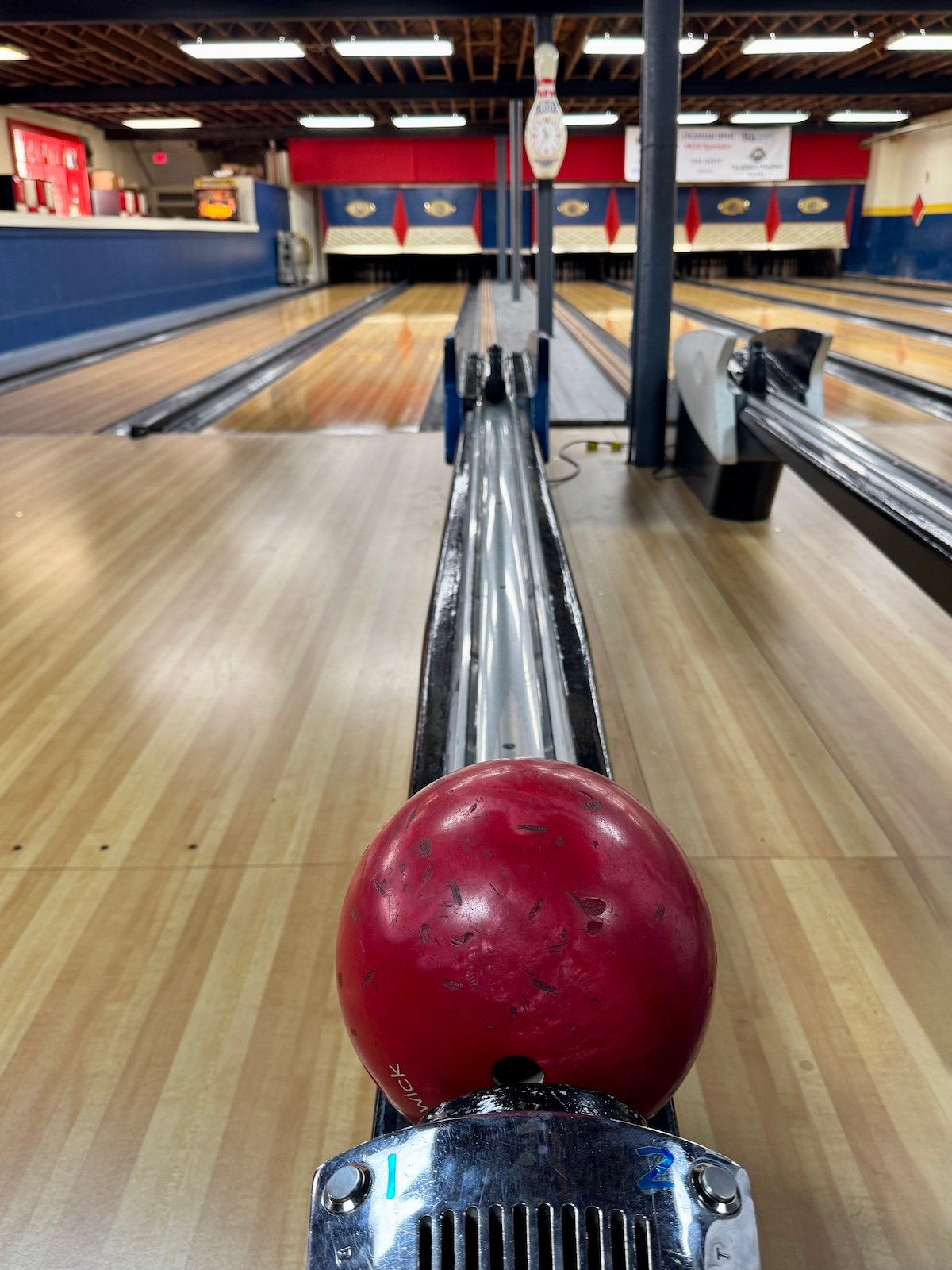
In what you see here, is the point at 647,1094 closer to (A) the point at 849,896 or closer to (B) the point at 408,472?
(A) the point at 849,896

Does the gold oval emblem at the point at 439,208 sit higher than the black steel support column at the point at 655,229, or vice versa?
the gold oval emblem at the point at 439,208

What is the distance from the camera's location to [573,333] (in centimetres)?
776

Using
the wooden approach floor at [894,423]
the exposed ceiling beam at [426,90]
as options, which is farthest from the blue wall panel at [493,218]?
the wooden approach floor at [894,423]

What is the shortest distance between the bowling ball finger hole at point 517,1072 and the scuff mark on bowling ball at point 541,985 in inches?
2.1

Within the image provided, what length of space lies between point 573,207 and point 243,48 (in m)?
8.00

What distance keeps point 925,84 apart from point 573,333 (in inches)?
196

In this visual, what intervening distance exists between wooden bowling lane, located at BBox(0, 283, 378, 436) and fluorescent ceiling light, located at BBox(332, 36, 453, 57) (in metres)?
2.08

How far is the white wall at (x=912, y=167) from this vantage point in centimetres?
1233

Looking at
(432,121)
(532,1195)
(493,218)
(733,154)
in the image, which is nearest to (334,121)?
(432,121)

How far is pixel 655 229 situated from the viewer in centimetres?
337

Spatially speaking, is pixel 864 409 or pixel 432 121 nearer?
pixel 864 409

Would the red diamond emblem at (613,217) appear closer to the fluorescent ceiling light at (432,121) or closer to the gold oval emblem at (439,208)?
the gold oval emblem at (439,208)

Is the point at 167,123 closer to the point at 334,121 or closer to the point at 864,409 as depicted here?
the point at 334,121

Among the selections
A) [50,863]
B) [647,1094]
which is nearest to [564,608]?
[50,863]
